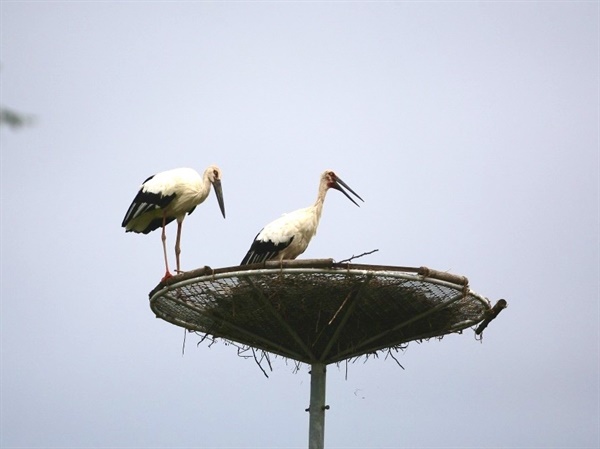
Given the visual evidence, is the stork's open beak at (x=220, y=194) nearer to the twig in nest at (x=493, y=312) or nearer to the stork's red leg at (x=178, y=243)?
the stork's red leg at (x=178, y=243)

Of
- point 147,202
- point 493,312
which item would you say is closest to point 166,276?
point 147,202

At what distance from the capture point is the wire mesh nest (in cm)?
1059

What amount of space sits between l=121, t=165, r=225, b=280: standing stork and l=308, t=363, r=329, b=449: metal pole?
2.52 metres

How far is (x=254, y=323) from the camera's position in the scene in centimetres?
1174

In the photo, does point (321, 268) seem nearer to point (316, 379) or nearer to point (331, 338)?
point (331, 338)

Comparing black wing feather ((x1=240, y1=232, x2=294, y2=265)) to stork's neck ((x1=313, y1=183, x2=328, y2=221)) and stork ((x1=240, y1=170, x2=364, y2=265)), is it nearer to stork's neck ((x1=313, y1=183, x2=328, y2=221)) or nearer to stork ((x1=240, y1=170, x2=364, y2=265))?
stork ((x1=240, y1=170, x2=364, y2=265))

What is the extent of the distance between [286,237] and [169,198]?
1.79 meters

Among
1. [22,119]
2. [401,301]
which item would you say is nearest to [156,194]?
[401,301]

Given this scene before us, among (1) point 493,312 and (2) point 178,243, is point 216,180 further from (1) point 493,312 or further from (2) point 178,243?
(1) point 493,312

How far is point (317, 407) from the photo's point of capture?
1227 cm

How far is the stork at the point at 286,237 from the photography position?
1324cm

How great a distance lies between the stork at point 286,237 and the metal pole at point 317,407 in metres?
1.64

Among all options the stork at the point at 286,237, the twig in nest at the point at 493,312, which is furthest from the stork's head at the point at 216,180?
the twig in nest at the point at 493,312

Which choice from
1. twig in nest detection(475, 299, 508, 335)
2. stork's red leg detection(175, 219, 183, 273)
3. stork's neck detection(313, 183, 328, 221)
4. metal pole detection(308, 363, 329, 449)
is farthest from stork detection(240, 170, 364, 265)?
twig in nest detection(475, 299, 508, 335)
